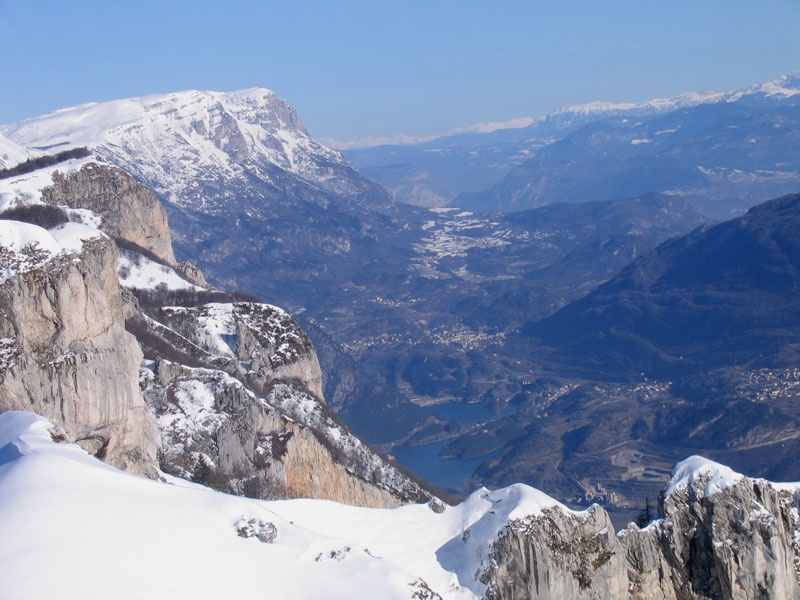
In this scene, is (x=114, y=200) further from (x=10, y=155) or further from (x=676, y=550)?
(x=676, y=550)

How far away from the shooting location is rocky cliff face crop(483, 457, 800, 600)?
32.6 meters

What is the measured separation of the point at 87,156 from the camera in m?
93.4

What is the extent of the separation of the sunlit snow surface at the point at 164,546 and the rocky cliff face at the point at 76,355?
333 centimetres

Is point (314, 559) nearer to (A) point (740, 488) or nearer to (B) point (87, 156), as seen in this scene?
(A) point (740, 488)

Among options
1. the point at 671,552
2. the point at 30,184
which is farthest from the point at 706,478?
the point at 30,184

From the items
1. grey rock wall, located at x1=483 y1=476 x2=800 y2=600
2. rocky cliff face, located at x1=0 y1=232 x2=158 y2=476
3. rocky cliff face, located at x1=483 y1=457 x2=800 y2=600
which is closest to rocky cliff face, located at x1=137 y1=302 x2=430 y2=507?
rocky cliff face, located at x1=0 y1=232 x2=158 y2=476

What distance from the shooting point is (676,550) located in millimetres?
35688

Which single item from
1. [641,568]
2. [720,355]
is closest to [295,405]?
[641,568]

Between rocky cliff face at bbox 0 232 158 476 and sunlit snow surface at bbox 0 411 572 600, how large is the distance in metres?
3.33

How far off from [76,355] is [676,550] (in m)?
28.3

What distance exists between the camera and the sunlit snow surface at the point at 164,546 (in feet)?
81.4

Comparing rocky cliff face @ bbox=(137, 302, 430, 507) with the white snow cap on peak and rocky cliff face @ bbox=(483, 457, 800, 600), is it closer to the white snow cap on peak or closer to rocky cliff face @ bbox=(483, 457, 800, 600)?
rocky cliff face @ bbox=(483, 457, 800, 600)

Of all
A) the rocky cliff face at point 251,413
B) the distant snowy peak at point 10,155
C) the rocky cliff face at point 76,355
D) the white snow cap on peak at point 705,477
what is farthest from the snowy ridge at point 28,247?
the distant snowy peak at point 10,155

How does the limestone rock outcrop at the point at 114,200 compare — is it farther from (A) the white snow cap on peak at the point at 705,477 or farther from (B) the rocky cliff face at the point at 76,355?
(A) the white snow cap on peak at the point at 705,477
